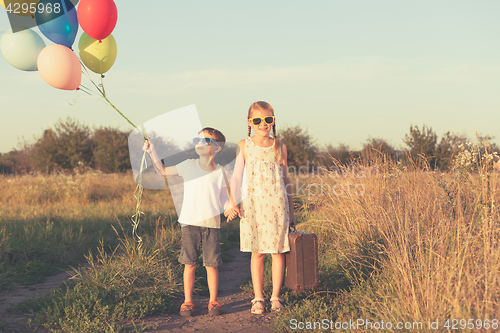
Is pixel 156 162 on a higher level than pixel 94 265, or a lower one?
higher

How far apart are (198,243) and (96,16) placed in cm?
276

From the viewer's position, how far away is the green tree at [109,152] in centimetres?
2594

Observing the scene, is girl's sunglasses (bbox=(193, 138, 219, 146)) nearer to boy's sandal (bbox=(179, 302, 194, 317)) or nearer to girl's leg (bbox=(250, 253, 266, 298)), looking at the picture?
girl's leg (bbox=(250, 253, 266, 298))

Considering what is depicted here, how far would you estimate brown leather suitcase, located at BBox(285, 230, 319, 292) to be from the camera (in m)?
3.76


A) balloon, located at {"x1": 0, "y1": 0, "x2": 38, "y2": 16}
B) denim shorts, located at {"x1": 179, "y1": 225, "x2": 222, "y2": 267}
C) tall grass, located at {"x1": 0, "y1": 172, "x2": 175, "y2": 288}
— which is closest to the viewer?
denim shorts, located at {"x1": 179, "y1": 225, "x2": 222, "y2": 267}

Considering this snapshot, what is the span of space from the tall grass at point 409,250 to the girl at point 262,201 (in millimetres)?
459

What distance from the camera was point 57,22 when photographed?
4324 millimetres

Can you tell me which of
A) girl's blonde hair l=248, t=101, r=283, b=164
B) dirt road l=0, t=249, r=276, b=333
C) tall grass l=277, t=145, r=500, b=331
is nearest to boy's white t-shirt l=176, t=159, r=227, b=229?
girl's blonde hair l=248, t=101, r=283, b=164

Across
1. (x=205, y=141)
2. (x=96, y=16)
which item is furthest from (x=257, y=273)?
(x=96, y=16)

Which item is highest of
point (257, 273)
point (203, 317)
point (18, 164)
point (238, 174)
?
point (18, 164)

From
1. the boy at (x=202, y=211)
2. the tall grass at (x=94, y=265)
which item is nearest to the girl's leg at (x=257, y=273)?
the boy at (x=202, y=211)

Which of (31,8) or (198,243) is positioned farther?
(31,8)

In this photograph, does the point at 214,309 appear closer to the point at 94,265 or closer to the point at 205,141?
the point at 205,141

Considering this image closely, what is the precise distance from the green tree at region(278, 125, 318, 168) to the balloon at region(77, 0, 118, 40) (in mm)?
21037
